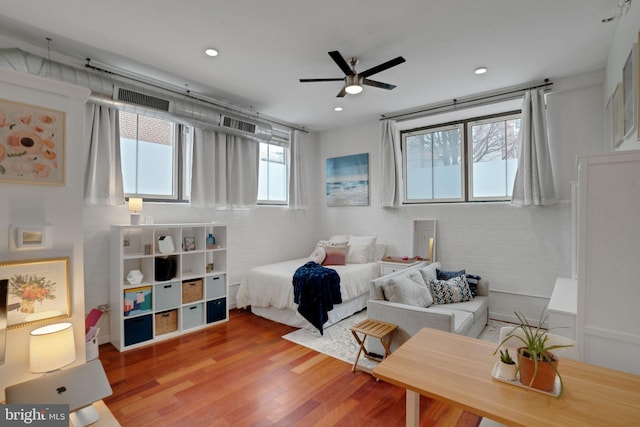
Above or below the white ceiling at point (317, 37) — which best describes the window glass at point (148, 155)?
below

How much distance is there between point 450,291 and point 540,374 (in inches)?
90.9

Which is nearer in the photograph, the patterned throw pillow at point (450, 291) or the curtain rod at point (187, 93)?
the curtain rod at point (187, 93)

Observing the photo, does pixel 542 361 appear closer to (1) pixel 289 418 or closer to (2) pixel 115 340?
(1) pixel 289 418

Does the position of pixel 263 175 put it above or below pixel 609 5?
below

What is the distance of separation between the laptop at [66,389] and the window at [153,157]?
2.24 meters

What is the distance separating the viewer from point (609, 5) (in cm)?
222

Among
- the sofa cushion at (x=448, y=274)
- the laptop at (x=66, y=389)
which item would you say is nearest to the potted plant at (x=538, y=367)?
the laptop at (x=66, y=389)

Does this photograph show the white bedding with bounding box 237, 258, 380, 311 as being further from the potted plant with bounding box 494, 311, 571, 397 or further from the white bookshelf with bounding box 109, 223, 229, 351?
the potted plant with bounding box 494, 311, 571, 397

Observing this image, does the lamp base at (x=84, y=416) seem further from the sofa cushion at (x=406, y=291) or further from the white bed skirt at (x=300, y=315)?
the sofa cushion at (x=406, y=291)

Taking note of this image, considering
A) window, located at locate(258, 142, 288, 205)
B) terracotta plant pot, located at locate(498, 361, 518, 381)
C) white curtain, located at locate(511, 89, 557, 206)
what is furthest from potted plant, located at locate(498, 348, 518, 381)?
window, located at locate(258, 142, 288, 205)

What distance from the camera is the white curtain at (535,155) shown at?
346cm

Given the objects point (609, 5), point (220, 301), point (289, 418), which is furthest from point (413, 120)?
point (289, 418)

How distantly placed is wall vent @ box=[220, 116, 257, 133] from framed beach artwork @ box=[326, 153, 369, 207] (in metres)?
1.76

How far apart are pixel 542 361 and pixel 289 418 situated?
162 cm
